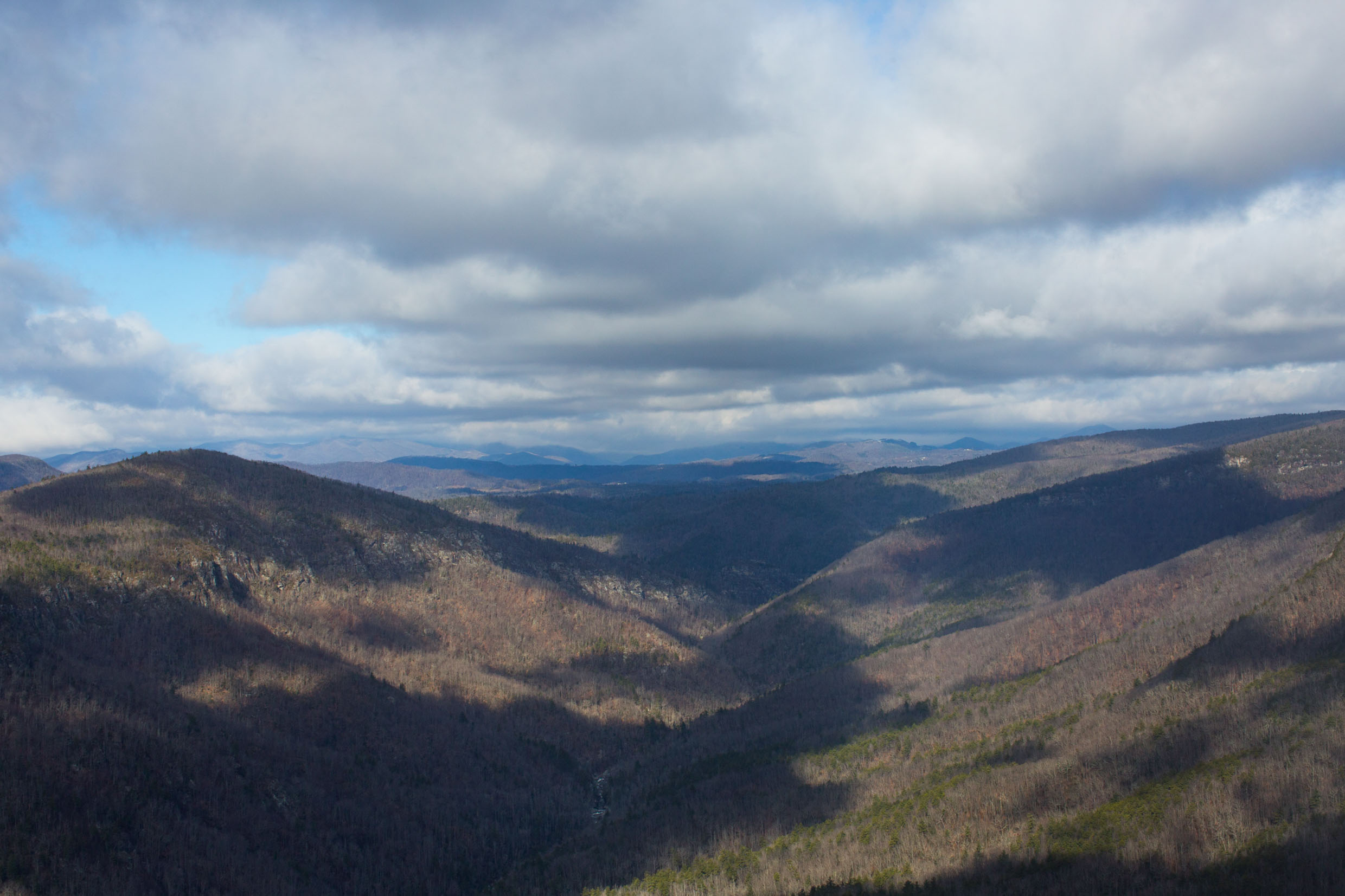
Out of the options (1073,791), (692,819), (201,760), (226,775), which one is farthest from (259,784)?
(1073,791)

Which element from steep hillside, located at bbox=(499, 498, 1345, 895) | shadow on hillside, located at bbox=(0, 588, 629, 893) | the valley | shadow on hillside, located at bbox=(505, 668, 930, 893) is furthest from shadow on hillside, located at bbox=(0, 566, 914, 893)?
steep hillside, located at bbox=(499, 498, 1345, 895)

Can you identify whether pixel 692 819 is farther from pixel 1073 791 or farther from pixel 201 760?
pixel 201 760

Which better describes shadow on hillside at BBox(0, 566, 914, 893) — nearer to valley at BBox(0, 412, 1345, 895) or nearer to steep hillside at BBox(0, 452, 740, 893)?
steep hillside at BBox(0, 452, 740, 893)


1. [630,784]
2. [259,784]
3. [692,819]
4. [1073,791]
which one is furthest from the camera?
[630,784]

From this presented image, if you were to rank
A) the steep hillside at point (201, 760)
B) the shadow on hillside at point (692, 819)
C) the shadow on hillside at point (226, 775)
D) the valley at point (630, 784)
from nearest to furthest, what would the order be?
the valley at point (630, 784) < the shadow on hillside at point (226, 775) < the steep hillside at point (201, 760) < the shadow on hillside at point (692, 819)

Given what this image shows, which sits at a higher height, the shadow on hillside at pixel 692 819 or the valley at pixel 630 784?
the valley at pixel 630 784

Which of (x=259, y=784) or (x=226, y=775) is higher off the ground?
(x=226, y=775)

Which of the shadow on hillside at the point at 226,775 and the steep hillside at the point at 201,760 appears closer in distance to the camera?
the shadow on hillside at the point at 226,775

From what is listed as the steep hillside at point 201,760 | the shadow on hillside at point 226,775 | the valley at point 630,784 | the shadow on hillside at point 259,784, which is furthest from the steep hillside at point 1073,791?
the steep hillside at point 201,760

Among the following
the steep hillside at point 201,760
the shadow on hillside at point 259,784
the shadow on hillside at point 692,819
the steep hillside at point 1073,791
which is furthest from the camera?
the shadow on hillside at point 692,819

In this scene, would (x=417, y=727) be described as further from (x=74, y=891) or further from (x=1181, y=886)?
(x=1181, y=886)

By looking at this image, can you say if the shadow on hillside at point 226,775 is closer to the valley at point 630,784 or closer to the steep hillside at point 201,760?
the steep hillside at point 201,760

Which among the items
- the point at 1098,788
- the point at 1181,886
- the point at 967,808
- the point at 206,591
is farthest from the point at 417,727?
the point at 1181,886
